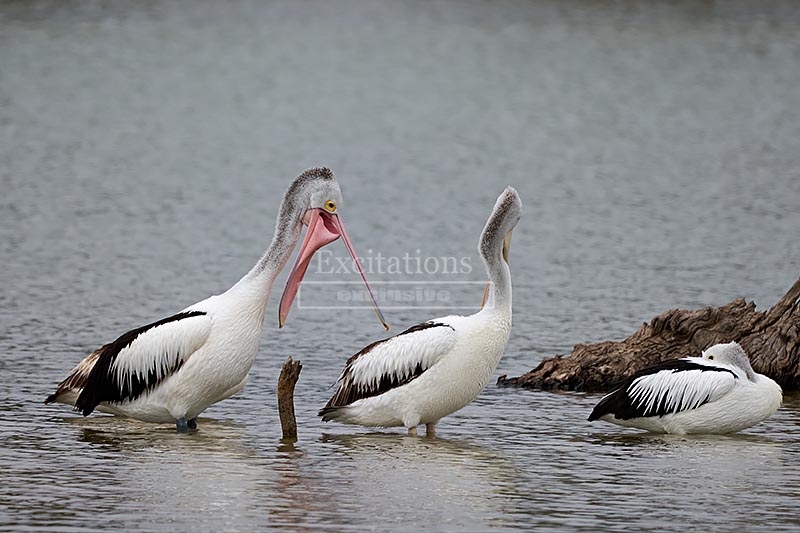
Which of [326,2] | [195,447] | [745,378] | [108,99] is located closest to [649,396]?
[745,378]

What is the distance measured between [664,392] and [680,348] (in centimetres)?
158

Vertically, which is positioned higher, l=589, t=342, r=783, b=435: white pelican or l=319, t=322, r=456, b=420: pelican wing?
l=319, t=322, r=456, b=420: pelican wing

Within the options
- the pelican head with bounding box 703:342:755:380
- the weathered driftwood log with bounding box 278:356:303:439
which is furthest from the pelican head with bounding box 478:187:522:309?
the pelican head with bounding box 703:342:755:380

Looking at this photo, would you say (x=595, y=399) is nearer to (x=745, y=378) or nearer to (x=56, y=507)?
(x=745, y=378)

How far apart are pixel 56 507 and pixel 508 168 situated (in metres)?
17.6

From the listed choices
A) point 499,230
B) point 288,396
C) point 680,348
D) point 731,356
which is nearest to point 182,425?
point 288,396

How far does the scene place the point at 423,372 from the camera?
8695mm

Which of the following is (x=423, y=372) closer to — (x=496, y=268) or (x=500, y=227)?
(x=496, y=268)

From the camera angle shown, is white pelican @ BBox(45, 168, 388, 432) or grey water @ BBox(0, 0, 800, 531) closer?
grey water @ BBox(0, 0, 800, 531)

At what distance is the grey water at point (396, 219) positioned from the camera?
757 centimetres

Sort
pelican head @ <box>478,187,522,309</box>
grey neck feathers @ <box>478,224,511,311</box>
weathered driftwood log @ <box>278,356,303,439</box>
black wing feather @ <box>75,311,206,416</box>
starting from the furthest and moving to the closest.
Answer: pelican head @ <box>478,187,522,309</box>
grey neck feathers @ <box>478,224,511,311</box>
black wing feather @ <box>75,311,206,416</box>
weathered driftwood log @ <box>278,356,303,439</box>

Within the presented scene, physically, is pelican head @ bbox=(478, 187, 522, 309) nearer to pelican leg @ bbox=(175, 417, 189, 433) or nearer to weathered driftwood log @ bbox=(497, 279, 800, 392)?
weathered driftwood log @ bbox=(497, 279, 800, 392)

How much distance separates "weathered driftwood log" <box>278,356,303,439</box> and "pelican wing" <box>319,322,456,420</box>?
25 cm

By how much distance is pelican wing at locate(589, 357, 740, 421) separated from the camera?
349 inches
